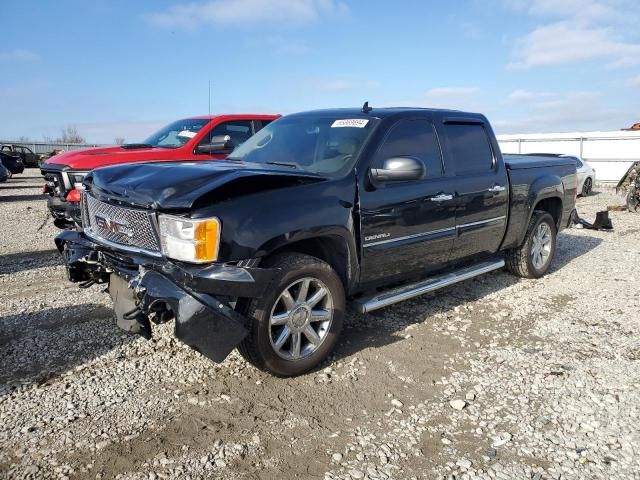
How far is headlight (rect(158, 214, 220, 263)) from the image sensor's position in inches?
118

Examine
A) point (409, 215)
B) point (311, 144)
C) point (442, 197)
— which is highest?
point (311, 144)

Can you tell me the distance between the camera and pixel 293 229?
3.32 m

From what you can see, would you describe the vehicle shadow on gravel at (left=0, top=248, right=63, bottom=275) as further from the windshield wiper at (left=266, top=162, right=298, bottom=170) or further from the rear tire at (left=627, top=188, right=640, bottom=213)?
the rear tire at (left=627, top=188, right=640, bottom=213)

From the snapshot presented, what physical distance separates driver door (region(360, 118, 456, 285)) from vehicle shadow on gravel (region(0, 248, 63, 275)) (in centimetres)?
474

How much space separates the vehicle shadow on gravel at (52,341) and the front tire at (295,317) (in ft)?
4.61

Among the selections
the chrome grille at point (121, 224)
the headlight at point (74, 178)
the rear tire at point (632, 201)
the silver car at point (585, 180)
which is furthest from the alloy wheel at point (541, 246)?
the silver car at point (585, 180)

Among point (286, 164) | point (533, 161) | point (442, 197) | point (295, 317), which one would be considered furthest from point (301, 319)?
point (533, 161)

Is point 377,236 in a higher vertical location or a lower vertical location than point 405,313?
higher

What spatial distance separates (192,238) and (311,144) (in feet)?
5.49

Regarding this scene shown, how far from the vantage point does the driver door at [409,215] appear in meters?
3.92

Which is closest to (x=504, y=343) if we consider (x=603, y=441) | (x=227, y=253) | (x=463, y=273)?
(x=463, y=273)

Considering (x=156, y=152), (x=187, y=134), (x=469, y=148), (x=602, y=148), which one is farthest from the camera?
(x=602, y=148)

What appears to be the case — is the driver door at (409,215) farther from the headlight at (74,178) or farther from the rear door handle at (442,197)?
the headlight at (74,178)

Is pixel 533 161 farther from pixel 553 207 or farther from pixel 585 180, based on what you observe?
pixel 585 180
